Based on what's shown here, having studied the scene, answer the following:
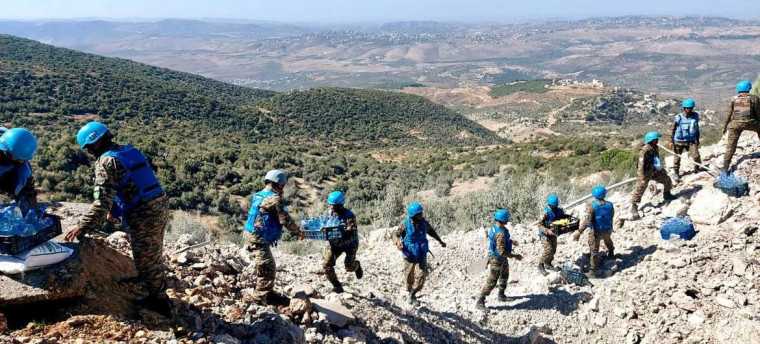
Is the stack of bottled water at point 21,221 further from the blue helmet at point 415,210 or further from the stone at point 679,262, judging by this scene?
the stone at point 679,262

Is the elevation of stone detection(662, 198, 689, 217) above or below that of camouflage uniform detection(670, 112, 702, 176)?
below

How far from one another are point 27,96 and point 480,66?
173269 mm

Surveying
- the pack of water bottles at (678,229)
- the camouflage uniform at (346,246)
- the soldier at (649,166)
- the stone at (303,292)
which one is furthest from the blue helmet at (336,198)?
the pack of water bottles at (678,229)

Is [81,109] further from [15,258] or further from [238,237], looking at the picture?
[15,258]

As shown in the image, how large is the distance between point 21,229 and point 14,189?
1.57 feet

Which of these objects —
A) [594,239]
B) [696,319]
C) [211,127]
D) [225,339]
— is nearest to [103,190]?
[225,339]

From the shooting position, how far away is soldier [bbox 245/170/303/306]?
16.7 ft

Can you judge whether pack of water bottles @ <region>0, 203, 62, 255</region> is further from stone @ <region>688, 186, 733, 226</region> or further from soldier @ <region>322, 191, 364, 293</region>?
stone @ <region>688, 186, 733, 226</region>

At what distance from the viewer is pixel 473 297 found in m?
7.76

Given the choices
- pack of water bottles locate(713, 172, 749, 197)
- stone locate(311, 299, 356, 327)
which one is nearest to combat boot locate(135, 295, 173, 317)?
stone locate(311, 299, 356, 327)

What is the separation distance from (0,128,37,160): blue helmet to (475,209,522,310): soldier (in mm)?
5113

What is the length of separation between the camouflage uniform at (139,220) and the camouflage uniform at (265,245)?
3.21ft

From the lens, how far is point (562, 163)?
813 inches

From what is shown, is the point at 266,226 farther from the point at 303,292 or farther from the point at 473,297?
the point at 473,297
